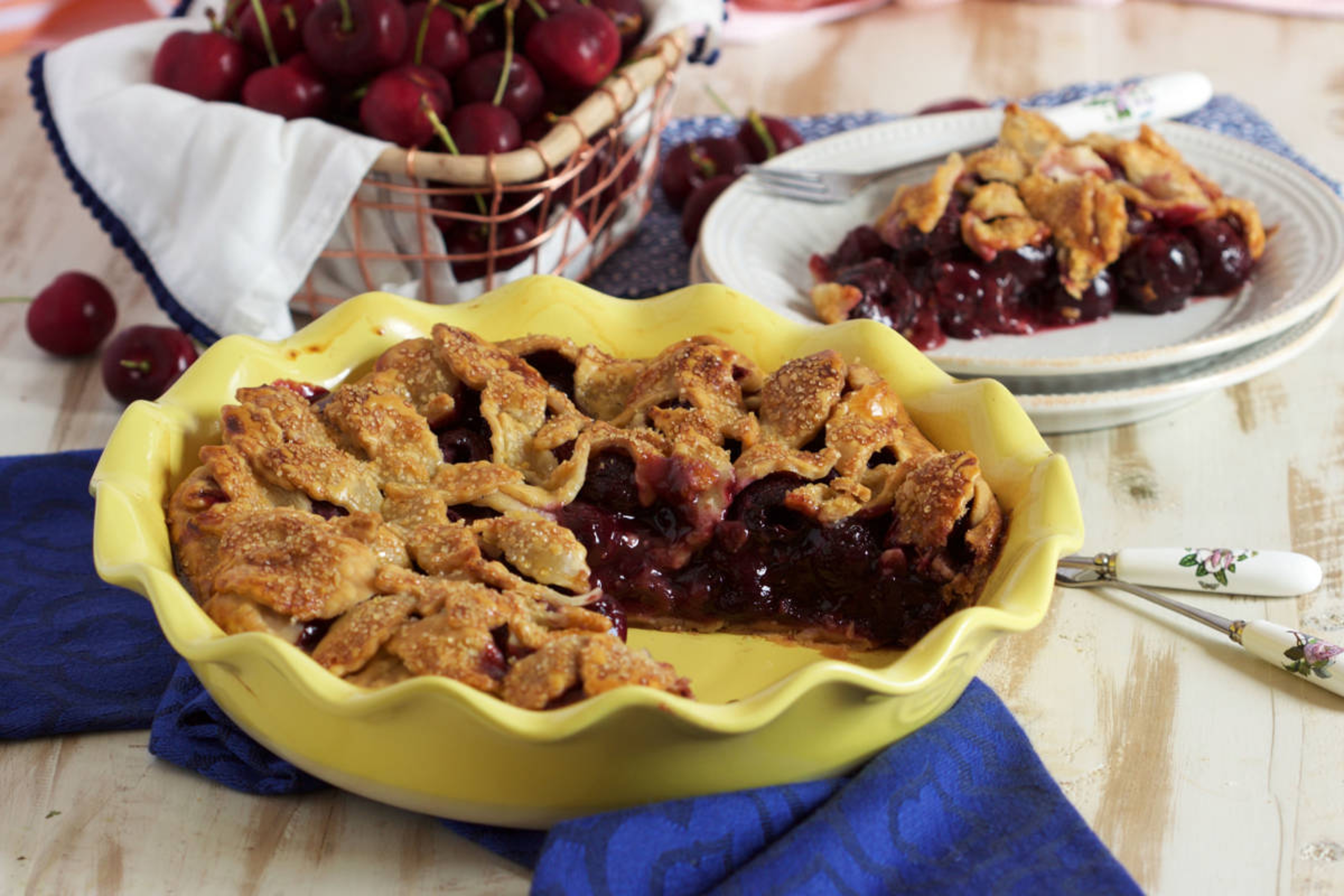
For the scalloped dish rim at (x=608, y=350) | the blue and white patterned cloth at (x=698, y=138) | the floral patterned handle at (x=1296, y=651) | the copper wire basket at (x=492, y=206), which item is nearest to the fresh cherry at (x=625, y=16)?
the copper wire basket at (x=492, y=206)

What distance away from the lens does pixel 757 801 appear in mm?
1736

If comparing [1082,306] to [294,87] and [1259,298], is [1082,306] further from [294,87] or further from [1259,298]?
[294,87]

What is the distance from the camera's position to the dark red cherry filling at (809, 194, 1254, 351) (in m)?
2.96

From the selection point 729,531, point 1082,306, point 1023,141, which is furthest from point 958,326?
point 729,531

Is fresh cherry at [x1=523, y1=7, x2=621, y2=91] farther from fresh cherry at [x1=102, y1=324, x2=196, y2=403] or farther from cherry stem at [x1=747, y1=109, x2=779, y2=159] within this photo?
fresh cherry at [x1=102, y1=324, x2=196, y2=403]

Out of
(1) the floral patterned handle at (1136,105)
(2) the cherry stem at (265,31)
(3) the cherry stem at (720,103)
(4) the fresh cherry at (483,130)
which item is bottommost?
(3) the cherry stem at (720,103)

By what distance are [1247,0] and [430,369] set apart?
3864mm

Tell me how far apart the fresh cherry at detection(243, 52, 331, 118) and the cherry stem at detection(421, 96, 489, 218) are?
28 centimetres

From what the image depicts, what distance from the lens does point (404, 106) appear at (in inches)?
109

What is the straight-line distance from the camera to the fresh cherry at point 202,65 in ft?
9.64

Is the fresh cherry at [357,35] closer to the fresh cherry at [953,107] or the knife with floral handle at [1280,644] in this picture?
the fresh cherry at [953,107]

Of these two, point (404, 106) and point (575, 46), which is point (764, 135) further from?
point (404, 106)

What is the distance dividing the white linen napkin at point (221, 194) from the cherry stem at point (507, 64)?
0.92 feet

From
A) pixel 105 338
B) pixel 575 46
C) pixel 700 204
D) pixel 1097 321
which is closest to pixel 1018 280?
pixel 1097 321
